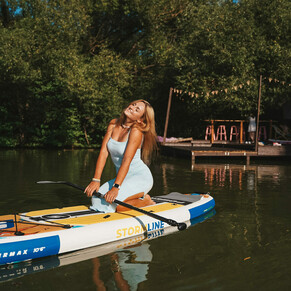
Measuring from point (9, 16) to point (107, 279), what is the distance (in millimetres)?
26920

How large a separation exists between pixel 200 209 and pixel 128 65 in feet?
69.1

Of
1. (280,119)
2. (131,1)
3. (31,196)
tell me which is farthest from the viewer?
(131,1)

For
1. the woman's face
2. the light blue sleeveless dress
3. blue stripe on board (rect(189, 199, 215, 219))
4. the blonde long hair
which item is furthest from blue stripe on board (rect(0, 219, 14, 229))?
blue stripe on board (rect(189, 199, 215, 219))

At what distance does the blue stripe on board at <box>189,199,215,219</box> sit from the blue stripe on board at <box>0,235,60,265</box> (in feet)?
8.43

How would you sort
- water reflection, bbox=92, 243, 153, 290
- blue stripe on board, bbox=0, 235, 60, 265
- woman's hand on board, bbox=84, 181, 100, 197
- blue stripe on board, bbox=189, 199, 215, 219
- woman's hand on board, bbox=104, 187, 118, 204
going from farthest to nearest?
blue stripe on board, bbox=189, 199, 215, 219 → woman's hand on board, bbox=84, 181, 100, 197 → woman's hand on board, bbox=104, 187, 118, 204 → blue stripe on board, bbox=0, 235, 60, 265 → water reflection, bbox=92, 243, 153, 290

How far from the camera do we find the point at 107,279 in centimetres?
439

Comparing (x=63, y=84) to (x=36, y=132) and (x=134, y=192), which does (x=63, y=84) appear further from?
(x=134, y=192)

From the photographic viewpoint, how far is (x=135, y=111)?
6.13 m

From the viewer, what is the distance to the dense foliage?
2261 centimetres

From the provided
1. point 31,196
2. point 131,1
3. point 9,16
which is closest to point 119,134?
point 31,196

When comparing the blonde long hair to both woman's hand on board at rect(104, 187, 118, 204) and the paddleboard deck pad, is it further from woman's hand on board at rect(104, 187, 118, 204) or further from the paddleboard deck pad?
the paddleboard deck pad

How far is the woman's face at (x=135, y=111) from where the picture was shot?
241 inches

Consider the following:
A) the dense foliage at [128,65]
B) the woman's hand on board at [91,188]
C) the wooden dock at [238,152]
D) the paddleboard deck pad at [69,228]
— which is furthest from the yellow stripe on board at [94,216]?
the dense foliage at [128,65]

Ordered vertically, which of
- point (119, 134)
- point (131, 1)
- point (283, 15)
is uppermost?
point (131, 1)
